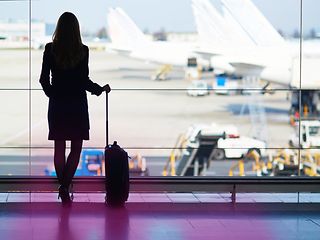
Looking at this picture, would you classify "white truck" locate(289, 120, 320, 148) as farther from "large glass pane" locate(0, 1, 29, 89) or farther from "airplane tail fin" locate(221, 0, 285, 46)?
"airplane tail fin" locate(221, 0, 285, 46)

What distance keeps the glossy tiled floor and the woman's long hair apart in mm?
826

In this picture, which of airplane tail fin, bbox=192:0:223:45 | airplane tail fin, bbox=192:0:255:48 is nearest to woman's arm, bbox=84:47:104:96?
airplane tail fin, bbox=192:0:255:48

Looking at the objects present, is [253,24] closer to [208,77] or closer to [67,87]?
[208,77]

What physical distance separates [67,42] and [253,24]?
55.5ft

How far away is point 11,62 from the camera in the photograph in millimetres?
11148

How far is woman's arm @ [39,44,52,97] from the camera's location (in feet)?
13.5

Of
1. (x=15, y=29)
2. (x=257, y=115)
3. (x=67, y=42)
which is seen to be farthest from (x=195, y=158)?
(x=67, y=42)

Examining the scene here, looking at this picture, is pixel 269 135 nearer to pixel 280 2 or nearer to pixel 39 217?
pixel 280 2

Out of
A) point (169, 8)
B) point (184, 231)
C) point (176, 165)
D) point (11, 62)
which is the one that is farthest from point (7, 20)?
point (169, 8)

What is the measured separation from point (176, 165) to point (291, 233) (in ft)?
68.4

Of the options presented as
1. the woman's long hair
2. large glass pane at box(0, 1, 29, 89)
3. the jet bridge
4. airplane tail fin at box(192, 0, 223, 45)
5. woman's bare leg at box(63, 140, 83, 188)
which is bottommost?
the jet bridge

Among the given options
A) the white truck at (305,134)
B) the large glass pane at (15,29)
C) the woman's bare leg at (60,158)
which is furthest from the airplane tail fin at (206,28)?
the woman's bare leg at (60,158)

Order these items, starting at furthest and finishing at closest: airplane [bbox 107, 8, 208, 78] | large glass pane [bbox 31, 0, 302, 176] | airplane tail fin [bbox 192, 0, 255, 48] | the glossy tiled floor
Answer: airplane tail fin [bbox 192, 0, 255, 48] → large glass pane [bbox 31, 0, 302, 176] → airplane [bbox 107, 8, 208, 78] → the glossy tiled floor

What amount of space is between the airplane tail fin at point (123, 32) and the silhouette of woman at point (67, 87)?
442 inches
